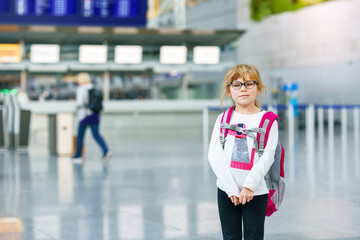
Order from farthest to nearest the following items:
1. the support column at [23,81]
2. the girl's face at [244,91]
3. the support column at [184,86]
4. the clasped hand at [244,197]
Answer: the support column at [184,86], the support column at [23,81], the girl's face at [244,91], the clasped hand at [244,197]

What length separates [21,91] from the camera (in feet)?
98.4

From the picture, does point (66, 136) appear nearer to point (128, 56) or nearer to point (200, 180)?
point (200, 180)

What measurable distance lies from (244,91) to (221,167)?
426mm

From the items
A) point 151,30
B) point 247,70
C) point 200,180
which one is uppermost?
point 151,30

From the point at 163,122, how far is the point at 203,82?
3.17 metres

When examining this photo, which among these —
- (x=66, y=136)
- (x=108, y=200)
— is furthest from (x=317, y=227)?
(x=66, y=136)

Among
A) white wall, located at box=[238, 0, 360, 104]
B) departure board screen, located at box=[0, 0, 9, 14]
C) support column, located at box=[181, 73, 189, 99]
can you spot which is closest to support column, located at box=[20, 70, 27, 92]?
departure board screen, located at box=[0, 0, 9, 14]

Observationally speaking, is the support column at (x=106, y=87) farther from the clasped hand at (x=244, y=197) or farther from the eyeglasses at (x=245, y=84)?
the clasped hand at (x=244, y=197)

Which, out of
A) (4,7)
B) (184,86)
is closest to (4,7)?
(4,7)

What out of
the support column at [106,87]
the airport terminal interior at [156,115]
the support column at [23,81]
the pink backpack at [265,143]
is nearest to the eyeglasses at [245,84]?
the pink backpack at [265,143]

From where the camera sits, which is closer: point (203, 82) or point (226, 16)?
point (203, 82)

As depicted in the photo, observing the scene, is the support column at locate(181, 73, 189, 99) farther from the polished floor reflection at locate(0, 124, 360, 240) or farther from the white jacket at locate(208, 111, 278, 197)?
the white jacket at locate(208, 111, 278, 197)

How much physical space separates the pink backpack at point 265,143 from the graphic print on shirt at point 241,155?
34mm

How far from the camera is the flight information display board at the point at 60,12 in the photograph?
24.8 m
